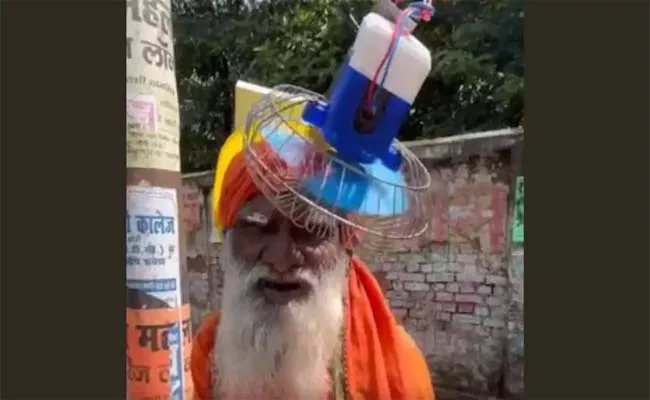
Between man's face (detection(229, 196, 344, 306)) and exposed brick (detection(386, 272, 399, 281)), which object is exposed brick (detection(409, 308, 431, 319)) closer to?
exposed brick (detection(386, 272, 399, 281))

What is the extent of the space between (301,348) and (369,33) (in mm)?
629

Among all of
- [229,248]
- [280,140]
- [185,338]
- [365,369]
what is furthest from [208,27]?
[365,369]

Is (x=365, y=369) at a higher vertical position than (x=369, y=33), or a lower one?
lower

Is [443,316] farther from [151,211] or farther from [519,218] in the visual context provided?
[151,211]

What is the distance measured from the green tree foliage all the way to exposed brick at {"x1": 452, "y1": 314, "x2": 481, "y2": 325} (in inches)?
14.2

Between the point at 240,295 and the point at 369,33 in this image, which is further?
the point at 240,295

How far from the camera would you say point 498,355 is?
6.12ft

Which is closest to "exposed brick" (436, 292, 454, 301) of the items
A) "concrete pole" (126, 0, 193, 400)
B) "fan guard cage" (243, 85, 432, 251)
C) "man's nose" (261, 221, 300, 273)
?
"fan guard cage" (243, 85, 432, 251)

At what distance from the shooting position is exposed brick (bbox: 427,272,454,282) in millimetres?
1898

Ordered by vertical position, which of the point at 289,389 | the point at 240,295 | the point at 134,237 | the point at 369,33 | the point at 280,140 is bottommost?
the point at 289,389

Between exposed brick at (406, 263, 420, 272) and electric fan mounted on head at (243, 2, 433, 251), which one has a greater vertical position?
electric fan mounted on head at (243, 2, 433, 251)

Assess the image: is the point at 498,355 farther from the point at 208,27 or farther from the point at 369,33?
the point at 208,27

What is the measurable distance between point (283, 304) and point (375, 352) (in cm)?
20

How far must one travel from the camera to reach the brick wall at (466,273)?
6.09 ft
